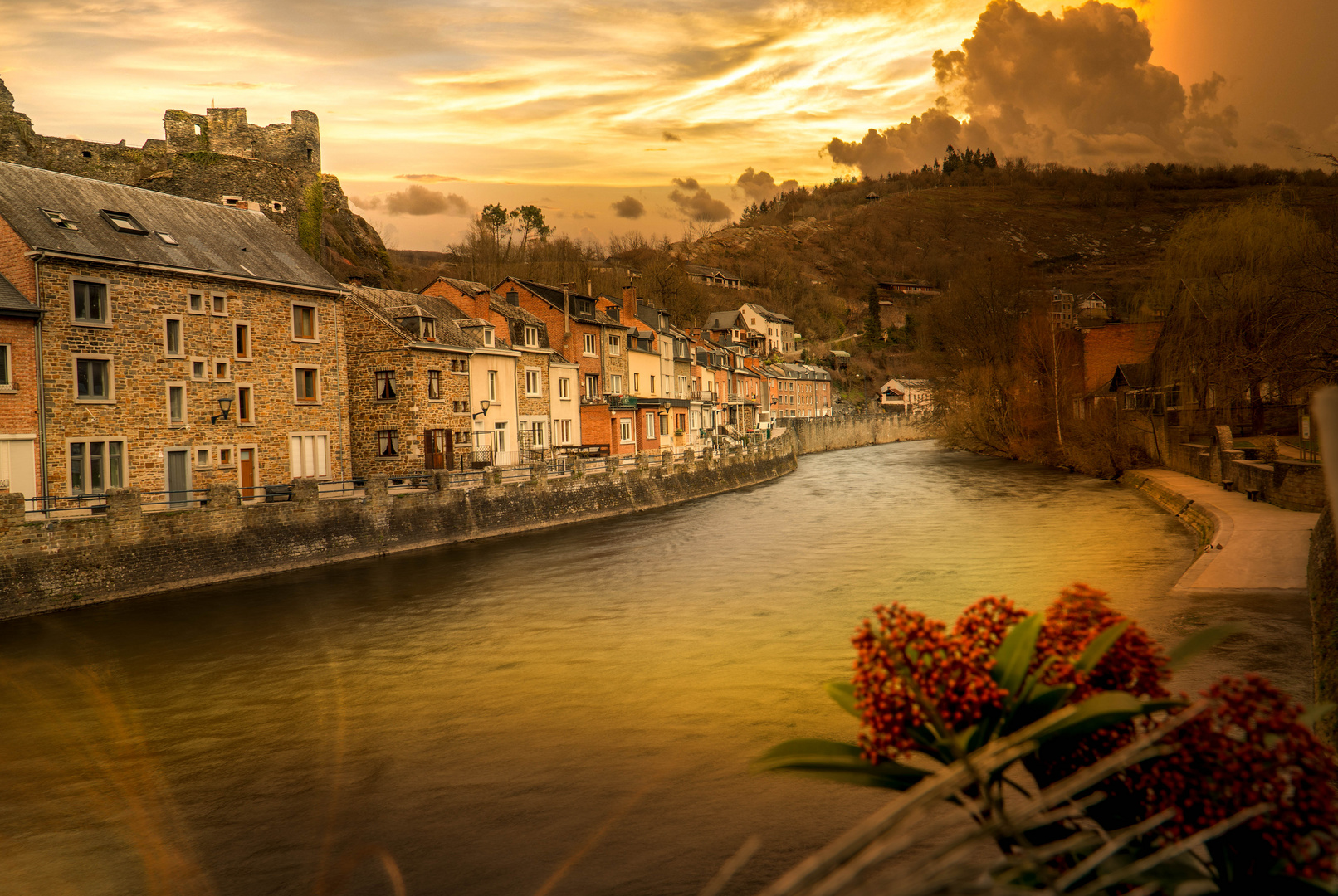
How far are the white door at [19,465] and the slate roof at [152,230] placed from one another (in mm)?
5630

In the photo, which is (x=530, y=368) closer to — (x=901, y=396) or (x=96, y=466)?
(x=96, y=466)

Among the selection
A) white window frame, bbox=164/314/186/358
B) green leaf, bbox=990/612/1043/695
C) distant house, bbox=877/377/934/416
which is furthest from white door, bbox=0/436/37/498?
distant house, bbox=877/377/934/416

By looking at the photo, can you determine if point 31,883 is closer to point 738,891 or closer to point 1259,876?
point 738,891

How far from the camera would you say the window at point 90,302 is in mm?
27828

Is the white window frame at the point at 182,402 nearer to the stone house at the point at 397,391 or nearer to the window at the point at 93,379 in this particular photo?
the window at the point at 93,379

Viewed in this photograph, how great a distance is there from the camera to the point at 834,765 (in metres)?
4.05

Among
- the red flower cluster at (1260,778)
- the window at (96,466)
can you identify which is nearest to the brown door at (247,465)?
the window at (96,466)

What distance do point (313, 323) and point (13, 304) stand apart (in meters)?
11.2

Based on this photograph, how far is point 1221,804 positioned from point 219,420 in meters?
32.8

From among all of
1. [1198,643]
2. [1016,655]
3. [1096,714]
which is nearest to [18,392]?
[1016,655]

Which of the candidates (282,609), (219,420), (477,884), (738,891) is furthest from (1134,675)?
(219,420)

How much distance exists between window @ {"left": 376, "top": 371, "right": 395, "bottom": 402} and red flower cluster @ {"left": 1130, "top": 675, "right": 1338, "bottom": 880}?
38.2 meters

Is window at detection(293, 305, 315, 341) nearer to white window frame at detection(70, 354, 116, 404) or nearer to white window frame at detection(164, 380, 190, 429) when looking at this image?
white window frame at detection(164, 380, 190, 429)

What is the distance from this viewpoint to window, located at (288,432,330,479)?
3478 centimetres
